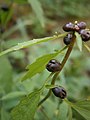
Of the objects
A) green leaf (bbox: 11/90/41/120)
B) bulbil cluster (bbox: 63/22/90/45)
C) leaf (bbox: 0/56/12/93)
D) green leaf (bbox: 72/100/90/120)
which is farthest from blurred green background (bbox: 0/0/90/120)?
bulbil cluster (bbox: 63/22/90/45)

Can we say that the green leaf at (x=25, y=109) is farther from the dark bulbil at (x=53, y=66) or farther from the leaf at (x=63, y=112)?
the leaf at (x=63, y=112)

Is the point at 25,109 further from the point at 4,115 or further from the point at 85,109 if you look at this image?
the point at 4,115

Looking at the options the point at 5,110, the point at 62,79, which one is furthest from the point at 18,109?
the point at 62,79

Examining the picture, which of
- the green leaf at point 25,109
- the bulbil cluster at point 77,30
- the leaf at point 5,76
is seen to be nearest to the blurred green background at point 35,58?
the leaf at point 5,76

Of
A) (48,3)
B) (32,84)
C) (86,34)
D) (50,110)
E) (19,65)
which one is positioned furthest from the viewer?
(48,3)

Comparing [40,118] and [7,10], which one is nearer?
[40,118]

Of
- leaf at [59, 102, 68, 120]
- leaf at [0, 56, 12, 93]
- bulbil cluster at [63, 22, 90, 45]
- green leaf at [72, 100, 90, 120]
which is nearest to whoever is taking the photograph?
bulbil cluster at [63, 22, 90, 45]

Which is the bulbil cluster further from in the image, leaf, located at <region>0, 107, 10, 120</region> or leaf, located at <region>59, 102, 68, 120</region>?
leaf, located at <region>0, 107, 10, 120</region>

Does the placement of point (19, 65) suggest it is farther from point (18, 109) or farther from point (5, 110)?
point (18, 109)

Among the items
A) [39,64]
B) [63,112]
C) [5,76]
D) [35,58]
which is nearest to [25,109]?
[39,64]
